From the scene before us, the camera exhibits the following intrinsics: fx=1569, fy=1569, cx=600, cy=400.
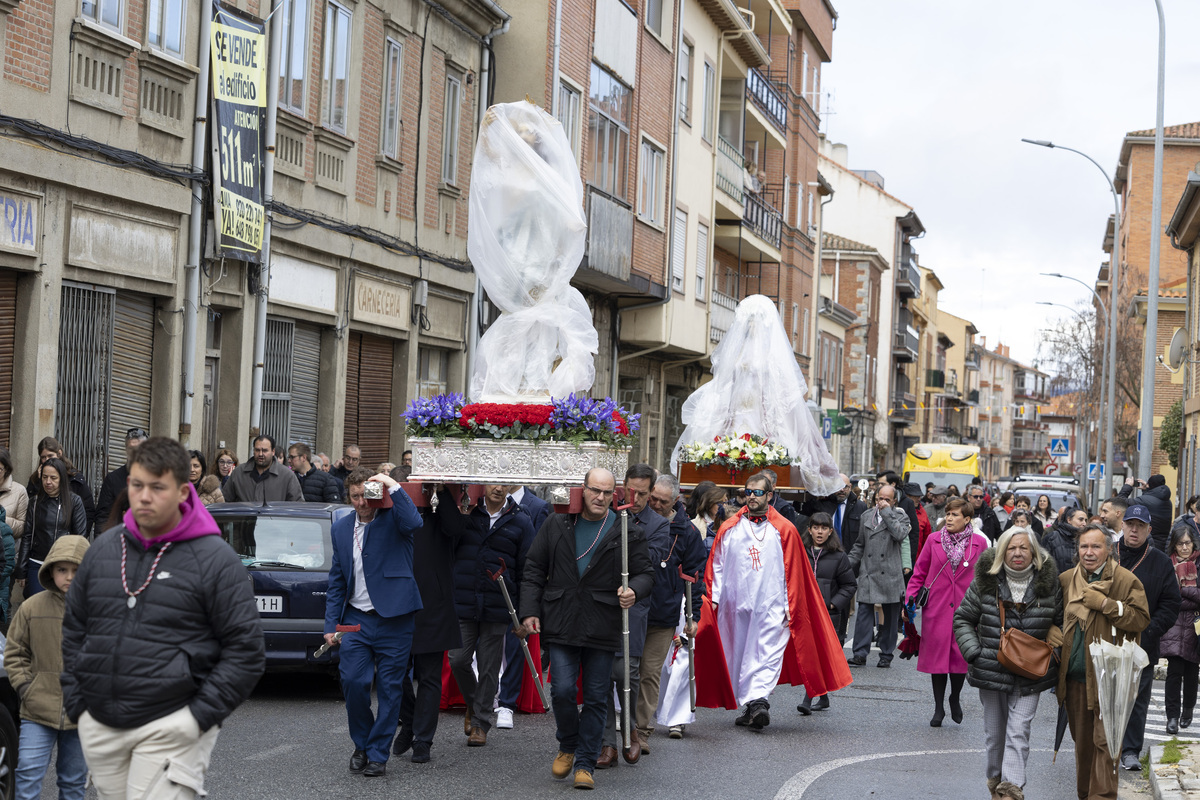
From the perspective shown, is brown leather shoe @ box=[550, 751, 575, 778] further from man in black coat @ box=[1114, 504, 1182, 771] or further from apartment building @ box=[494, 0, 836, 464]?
apartment building @ box=[494, 0, 836, 464]

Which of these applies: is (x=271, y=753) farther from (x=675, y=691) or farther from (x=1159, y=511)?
(x=1159, y=511)

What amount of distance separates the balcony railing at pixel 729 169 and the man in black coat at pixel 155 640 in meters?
30.7

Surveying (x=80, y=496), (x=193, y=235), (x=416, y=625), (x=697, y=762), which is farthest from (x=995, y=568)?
(x=193, y=235)

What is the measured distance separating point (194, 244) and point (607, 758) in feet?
28.8

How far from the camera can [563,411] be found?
995 cm

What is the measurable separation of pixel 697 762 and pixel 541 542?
1.88m

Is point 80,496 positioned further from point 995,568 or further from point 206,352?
point 995,568

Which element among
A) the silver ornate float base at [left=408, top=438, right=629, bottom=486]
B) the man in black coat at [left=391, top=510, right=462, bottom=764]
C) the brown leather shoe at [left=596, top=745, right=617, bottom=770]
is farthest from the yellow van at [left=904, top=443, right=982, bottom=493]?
the man in black coat at [left=391, top=510, right=462, bottom=764]

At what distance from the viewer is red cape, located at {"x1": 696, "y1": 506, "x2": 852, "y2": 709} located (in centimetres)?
1148

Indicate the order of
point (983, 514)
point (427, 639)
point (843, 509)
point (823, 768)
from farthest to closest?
point (983, 514), point (843, 509), point (823, 768), point (427, 639)

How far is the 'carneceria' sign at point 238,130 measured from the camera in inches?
648

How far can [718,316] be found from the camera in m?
36.1

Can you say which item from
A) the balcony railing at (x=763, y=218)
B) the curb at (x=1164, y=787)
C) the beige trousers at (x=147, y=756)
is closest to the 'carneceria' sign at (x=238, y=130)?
the curb at (x=1164, y=787)

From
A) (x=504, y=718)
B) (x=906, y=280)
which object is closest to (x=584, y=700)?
(x=504, y=718)
